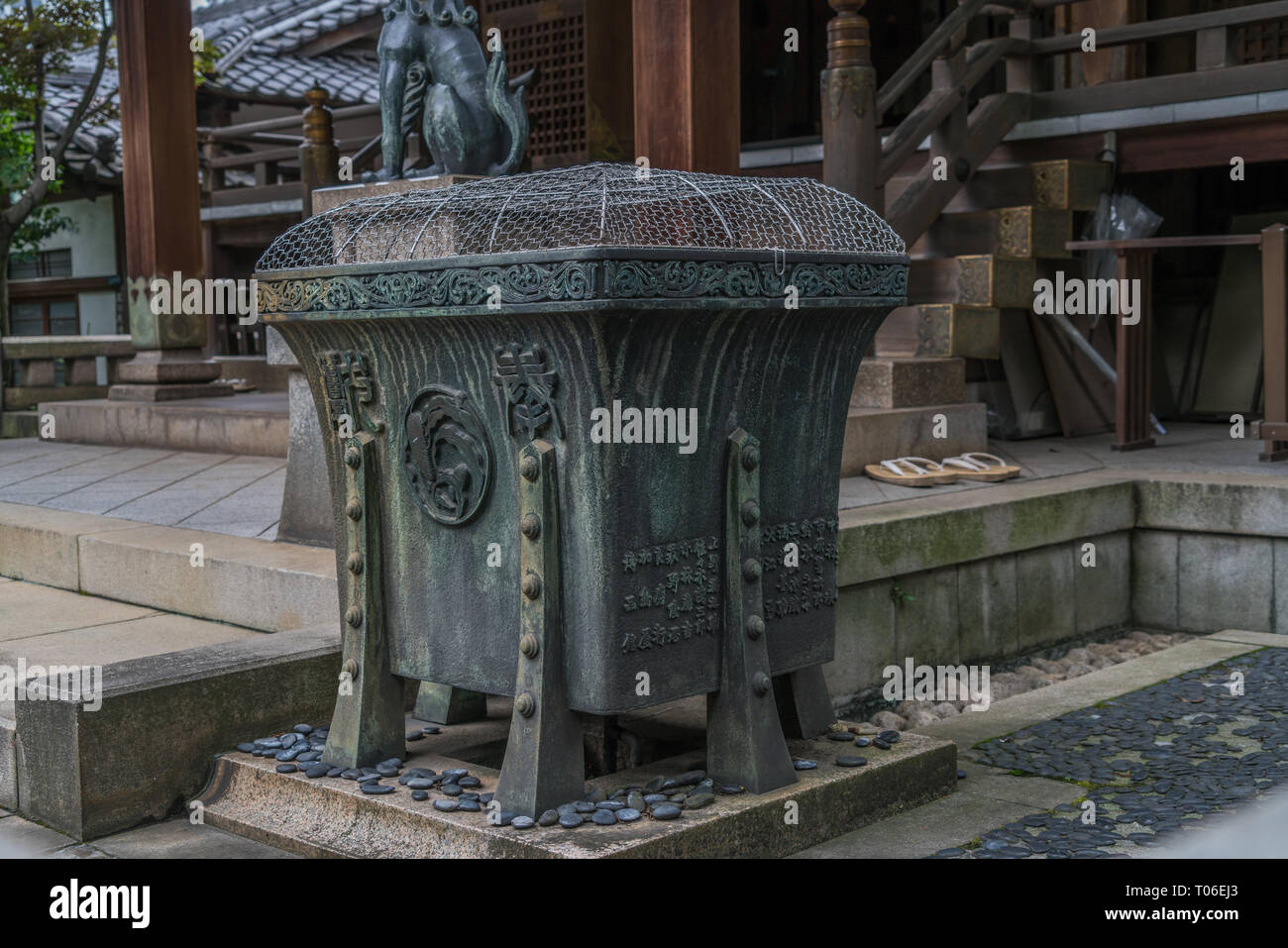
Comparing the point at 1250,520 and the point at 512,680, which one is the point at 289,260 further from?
the point at 1250,520

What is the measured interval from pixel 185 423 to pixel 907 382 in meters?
4.42

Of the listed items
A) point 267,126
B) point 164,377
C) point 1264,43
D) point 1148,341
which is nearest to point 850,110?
point 1148,341

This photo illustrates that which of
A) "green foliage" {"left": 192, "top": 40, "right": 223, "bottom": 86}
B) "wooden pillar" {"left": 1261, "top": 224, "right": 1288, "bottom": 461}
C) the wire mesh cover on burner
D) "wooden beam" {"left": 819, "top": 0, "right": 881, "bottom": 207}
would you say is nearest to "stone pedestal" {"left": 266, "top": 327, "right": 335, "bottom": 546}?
the wire mesh cover on burner

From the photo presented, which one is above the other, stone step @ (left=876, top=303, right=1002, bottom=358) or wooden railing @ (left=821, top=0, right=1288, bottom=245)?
wooden railing @ (left=821, top=0, right=1288, bottom=245)

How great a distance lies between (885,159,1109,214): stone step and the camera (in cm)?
849

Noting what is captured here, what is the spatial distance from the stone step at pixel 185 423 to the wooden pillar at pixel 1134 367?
4.61 meters

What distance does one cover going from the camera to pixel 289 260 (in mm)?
3771

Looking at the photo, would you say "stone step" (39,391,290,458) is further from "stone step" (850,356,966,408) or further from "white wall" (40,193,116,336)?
"white wall" (40,193,116,336)

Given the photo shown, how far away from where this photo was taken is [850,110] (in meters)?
7.66

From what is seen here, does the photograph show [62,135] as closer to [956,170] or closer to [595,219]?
[956,170]

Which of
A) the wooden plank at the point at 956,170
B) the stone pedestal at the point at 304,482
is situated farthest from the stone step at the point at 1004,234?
the stone pedestal at the point at 304,482

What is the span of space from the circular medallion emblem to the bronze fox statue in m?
2.26

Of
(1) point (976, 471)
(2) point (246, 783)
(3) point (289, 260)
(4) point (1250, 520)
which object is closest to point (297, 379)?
(3) point (289, 260)
